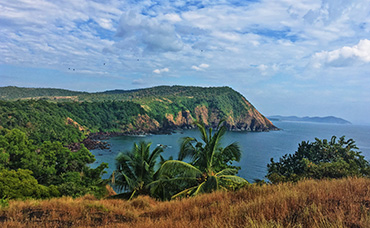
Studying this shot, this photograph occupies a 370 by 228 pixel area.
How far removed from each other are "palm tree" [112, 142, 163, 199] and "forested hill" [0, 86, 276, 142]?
47842mm

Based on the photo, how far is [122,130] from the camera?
111m

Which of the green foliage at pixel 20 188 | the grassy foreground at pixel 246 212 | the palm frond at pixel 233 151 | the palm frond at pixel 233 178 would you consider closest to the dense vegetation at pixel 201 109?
the green foliage at pixel 20 188

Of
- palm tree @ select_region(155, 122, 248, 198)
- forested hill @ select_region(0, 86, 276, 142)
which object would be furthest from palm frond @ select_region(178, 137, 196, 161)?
forested hill @ select_region(0, 86, 276, 142)

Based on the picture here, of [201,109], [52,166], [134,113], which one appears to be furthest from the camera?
[201,109]

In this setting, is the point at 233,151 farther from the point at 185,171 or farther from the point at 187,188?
the point at 187,188

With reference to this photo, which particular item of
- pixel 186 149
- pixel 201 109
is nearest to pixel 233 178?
pixel 186 149

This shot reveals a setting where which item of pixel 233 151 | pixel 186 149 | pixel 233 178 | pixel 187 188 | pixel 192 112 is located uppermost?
pixel 192 112

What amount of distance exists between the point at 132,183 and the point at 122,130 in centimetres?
9786

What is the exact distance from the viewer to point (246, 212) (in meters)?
5.52

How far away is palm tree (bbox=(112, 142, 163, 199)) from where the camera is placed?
17.3 metres

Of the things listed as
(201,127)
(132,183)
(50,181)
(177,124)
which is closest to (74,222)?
(201,127)

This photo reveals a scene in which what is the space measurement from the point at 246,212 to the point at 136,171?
13551mm

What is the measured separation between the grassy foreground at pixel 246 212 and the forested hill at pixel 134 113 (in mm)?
56919

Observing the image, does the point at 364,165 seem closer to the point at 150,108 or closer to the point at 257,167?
the point at 257,167
